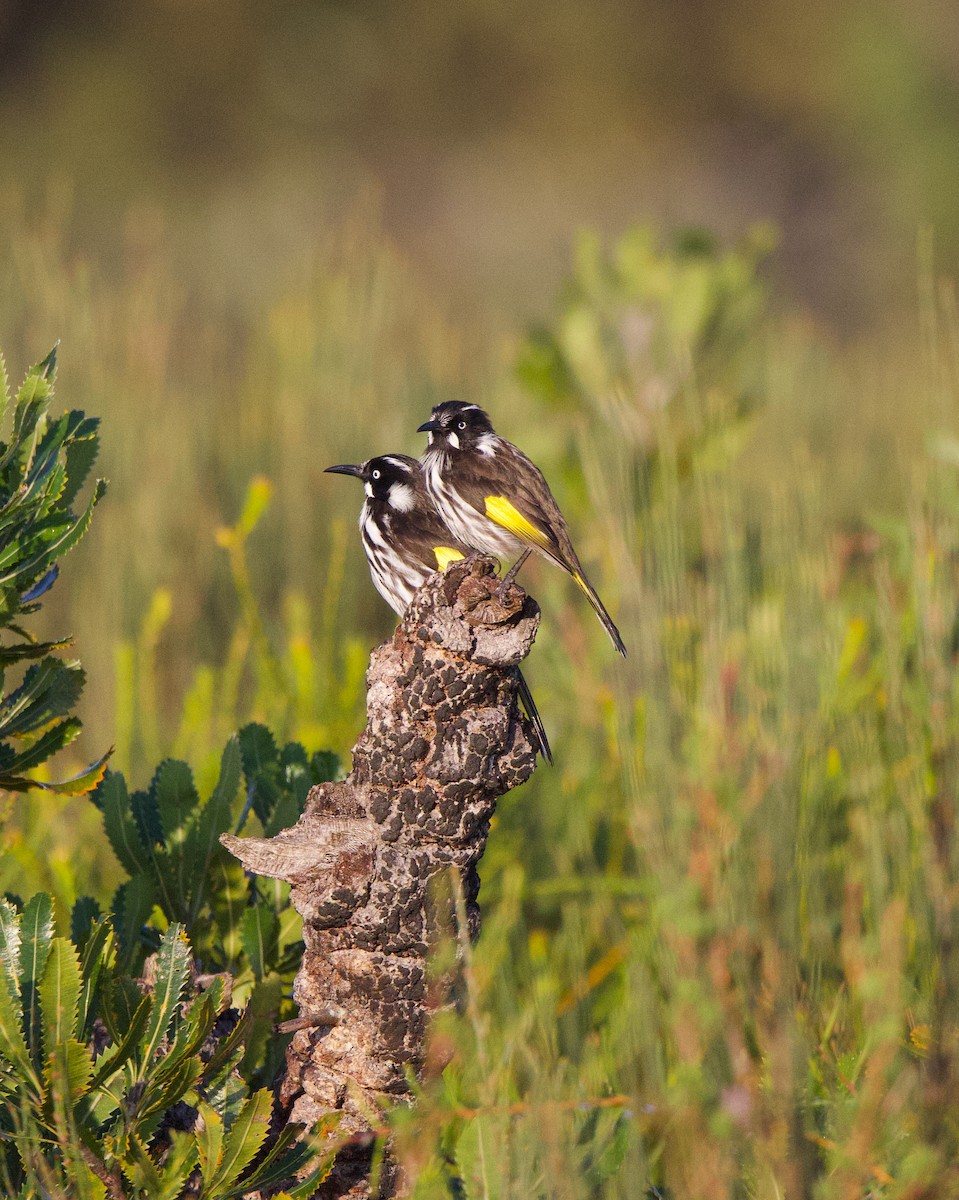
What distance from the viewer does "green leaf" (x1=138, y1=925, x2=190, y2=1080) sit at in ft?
6.75

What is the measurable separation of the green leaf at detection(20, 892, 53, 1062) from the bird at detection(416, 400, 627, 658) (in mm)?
1956

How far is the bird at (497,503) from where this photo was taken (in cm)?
374

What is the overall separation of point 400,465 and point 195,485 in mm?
3024

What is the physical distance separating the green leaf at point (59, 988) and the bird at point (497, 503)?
2013 millimetres

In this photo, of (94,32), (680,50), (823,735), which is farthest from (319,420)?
(680,50)

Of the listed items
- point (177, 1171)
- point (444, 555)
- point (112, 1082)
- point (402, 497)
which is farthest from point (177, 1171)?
point (402, 497)

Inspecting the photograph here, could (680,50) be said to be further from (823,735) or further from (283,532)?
(823,735)

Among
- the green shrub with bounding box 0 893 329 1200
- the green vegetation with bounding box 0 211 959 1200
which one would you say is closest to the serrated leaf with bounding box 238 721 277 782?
the green vegetation with bounding box 0 211 959 1200

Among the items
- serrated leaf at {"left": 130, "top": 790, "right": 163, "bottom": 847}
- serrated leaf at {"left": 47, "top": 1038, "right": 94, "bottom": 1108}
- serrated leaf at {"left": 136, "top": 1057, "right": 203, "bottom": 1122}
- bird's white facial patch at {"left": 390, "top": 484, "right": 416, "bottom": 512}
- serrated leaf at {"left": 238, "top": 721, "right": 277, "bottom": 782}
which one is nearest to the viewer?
serrated leaf at {"left": 47, "top": 1038, "right": 94, "bottom": 1108}

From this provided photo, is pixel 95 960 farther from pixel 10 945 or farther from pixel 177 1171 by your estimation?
pixel 177 1171

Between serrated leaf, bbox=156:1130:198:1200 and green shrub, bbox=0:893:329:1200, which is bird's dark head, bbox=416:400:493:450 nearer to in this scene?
green shrub, bbox=0:893:329:1200

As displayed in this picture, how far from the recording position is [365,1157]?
2.35 m

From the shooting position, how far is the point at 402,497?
3.91 metres

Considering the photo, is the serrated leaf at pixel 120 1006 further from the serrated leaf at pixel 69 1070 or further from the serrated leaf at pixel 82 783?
the serrated leaf at pixel 82 783
